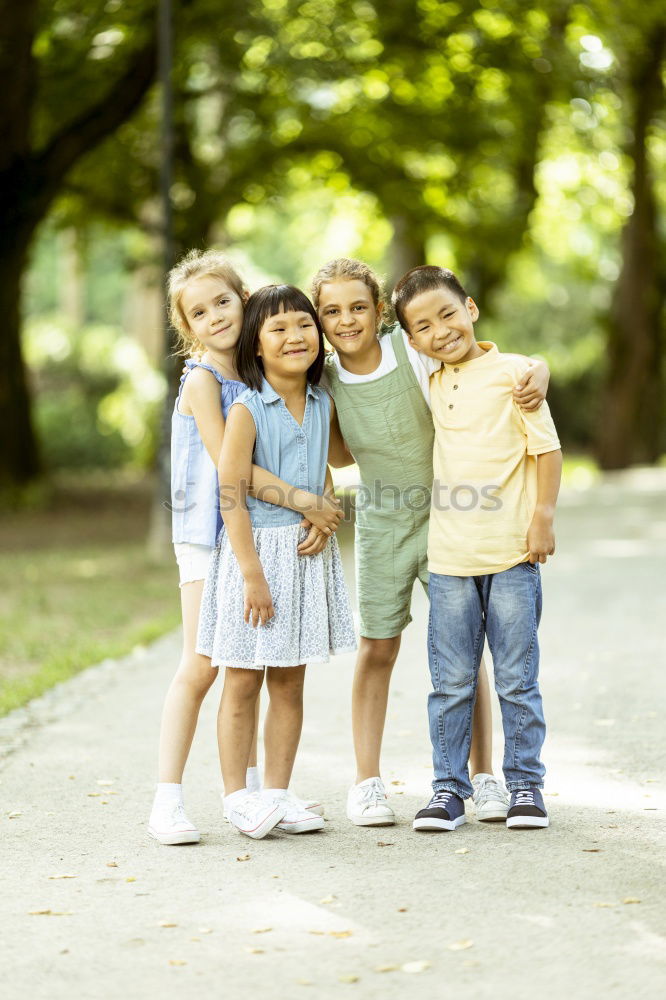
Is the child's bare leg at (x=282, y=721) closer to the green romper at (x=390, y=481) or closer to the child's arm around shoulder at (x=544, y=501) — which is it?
the green romper at (x=390, y=481)

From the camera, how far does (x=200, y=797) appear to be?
4812mm

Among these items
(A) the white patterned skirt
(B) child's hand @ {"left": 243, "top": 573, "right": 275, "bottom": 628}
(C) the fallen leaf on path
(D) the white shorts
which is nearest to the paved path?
(C) the fallen leaf on path

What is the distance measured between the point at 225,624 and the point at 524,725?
1.02 meters

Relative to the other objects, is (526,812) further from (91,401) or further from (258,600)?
(91,401)

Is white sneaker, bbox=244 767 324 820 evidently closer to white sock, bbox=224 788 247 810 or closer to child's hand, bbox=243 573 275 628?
white sock, bbox=224 788 247 810

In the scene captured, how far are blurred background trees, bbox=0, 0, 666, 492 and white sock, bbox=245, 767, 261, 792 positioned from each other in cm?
1138

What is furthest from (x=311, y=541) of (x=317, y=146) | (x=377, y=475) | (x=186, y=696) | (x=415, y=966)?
(x=317, y=146)

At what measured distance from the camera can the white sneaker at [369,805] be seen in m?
4.35

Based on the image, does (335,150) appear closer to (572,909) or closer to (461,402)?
(461,402)

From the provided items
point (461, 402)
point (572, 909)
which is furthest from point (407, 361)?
point (572, 909)

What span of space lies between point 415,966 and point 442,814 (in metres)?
1.14

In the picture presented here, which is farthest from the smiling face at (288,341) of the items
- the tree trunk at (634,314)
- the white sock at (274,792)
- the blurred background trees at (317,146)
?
the tree trunk at (634,314)

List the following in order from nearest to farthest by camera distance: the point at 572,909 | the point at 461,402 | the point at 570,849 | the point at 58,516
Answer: the point at 572,909
the point at 570,849
the point at 461,402
the point at 58,516

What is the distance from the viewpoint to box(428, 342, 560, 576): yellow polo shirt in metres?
4.31
